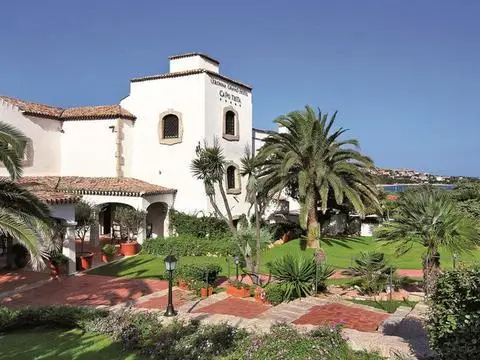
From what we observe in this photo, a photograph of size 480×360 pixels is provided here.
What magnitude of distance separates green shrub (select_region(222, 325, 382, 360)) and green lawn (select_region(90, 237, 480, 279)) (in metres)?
8.43

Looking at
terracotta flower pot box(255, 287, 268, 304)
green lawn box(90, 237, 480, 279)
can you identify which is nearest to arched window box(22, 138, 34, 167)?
green lawn box(90, 237, 480, 279)

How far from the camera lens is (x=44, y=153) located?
2627 centimetres

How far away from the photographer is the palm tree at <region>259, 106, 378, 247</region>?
72.2 ft

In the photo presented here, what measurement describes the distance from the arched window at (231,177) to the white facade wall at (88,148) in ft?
22.0

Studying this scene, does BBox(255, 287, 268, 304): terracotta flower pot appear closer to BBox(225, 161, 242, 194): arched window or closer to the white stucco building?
the white stucco building

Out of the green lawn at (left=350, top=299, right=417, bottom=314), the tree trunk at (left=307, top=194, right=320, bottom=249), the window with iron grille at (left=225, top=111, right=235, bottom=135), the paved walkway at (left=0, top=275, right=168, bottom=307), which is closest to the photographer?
the green lawn at (left=350, top=299, right=417, bottom=314)

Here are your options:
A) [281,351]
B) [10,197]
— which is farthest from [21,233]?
[281,351]

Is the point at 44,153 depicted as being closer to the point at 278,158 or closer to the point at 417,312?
the point at 278,158

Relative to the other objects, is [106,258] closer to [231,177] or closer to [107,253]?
[107,253]

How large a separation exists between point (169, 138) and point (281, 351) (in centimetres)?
2005

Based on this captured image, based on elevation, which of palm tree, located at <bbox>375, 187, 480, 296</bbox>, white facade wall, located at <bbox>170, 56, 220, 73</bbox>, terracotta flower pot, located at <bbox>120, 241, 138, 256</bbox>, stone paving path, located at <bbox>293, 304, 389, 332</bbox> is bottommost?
stone paving path, located at <bbox>293, 304, 389, 332</bbox>

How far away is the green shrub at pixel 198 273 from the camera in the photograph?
1486 cm

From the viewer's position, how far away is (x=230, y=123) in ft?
90.5

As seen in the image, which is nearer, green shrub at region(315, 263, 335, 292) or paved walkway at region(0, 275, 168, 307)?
green shrub at region(315, 263, 335, 292)
